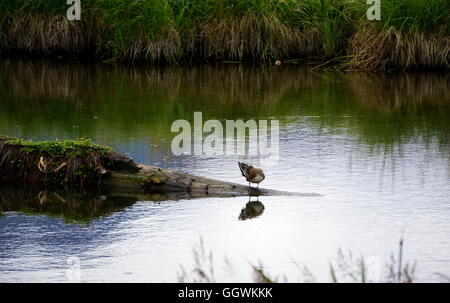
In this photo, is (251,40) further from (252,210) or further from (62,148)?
(252,210)

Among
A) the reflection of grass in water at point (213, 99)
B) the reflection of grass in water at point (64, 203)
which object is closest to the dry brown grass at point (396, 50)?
the reflection of grass in water at point (213, 99)

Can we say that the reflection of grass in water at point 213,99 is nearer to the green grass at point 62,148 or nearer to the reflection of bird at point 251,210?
the green grass at point 62,148

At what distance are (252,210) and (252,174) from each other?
1.37 feet

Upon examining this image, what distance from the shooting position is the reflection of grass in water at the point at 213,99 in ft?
38.9

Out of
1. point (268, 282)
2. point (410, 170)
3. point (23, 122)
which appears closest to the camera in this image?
point (268, 282)

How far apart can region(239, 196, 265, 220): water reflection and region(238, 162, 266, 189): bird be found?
0.18 meters

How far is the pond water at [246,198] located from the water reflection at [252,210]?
0.02 meters

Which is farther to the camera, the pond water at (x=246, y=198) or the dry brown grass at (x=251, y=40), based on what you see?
the dry brown grass at (x=251, y=40)

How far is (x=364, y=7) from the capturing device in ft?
55.5

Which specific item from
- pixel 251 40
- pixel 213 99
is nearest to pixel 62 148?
pixel 213 99

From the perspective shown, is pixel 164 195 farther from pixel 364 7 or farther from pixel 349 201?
pixel 364 7

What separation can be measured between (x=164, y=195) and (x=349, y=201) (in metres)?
1.58

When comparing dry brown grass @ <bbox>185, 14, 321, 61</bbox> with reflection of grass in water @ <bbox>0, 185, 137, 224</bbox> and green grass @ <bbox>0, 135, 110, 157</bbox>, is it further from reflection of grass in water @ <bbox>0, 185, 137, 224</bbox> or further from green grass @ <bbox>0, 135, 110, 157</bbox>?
reflection of grass in water @ <bbox>0, 185, 137, 224</bbox>
